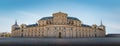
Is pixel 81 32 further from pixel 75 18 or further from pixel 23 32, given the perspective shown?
pixel 23 32

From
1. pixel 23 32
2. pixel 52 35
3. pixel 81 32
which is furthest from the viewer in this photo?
pixel 23 32

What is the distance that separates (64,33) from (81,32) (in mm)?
12164

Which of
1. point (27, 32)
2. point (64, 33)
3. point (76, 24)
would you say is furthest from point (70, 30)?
point (27, 32)

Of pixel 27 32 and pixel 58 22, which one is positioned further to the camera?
pixel 27 32

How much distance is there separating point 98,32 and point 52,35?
122 feet

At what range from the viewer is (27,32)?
405 feet

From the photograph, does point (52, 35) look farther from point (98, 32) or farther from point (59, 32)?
point (98, 32)

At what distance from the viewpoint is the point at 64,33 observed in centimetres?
11062

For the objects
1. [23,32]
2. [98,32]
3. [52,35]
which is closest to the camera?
[52,35]

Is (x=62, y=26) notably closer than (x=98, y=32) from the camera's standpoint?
Yes

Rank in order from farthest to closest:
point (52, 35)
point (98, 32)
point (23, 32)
Answer: 1. point (98, 32)
2. point (23, 32)
3. point (52, 35)

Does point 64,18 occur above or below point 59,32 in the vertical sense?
above

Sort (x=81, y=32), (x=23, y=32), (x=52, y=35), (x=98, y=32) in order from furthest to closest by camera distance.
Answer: (x=98, y=32)
(x=23, y=32)
(x=81, y=32)
(x=52, y=35)

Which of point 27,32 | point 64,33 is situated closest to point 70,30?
point 64,33
